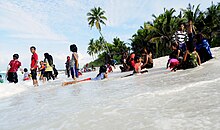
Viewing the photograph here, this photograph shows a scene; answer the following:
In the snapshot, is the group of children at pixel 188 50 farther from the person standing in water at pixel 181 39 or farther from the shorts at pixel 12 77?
the shorts at pixel 12 77

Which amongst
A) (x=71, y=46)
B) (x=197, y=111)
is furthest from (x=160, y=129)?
(x=71, y=46)

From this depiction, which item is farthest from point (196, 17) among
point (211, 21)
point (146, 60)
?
point (146, 60)

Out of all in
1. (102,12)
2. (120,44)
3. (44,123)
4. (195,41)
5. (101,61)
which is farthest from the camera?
(101,61)

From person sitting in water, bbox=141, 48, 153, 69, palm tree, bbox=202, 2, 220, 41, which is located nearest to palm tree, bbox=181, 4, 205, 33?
palm tree, bbox=202, 2, 220, 41

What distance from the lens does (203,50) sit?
854 cm

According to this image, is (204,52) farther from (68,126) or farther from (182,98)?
(68,126)

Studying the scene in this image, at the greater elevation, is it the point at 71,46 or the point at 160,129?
the point at 71,46

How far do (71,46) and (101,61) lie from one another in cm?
5450

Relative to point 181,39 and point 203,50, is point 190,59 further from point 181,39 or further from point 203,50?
point 203,50

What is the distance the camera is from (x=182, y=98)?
113 inches

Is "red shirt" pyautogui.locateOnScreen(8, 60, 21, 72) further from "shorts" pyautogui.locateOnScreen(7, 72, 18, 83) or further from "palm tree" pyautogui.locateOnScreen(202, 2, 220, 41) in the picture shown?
"palm tree" pyautogui.locateOnScreen(202, 2, 220, 41)

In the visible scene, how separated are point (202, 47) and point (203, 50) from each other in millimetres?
248

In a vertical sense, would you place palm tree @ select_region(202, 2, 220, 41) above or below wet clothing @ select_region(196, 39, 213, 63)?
above

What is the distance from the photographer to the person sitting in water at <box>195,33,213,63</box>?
26.9 feet
